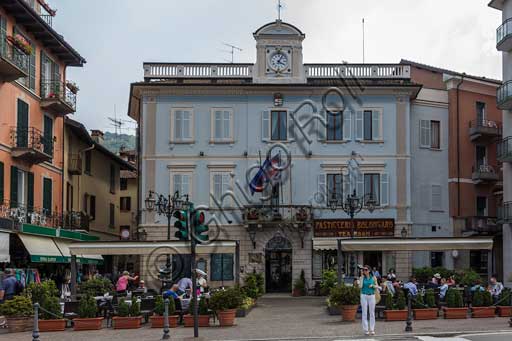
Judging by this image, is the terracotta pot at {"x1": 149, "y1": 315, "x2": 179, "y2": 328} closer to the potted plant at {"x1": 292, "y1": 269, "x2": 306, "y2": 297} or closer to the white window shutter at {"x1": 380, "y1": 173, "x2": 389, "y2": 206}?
the potted plant at {"x1": 292, "y1": 269, "x2": 306, "y2": 297}

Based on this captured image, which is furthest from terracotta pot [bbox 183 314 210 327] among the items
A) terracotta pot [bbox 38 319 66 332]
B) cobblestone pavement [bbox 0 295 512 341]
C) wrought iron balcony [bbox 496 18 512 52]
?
wrought iron balcony [bbox 496 18 512 52]

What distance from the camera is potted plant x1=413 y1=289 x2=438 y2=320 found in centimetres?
2373

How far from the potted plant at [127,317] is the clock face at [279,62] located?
21.5 metres

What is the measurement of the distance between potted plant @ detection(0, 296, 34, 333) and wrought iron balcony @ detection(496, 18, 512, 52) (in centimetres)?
2626

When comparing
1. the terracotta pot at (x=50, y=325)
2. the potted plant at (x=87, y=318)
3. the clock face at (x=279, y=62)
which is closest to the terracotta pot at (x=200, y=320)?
the potted plant at (x=87, y=318)

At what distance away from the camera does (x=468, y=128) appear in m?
44.5

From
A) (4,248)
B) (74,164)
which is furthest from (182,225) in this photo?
(74,164)

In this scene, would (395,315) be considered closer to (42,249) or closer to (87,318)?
(87,318)

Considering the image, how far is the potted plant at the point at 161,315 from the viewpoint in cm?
2305

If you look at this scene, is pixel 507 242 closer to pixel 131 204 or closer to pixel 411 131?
pixel 411 131

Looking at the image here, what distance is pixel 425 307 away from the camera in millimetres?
23969

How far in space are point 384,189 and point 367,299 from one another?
71.4 ft

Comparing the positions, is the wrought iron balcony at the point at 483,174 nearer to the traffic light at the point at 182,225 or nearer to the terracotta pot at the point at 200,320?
the terracotta pot at the point at 200,320

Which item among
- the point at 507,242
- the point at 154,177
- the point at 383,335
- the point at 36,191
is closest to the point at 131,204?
the point at 154,177
